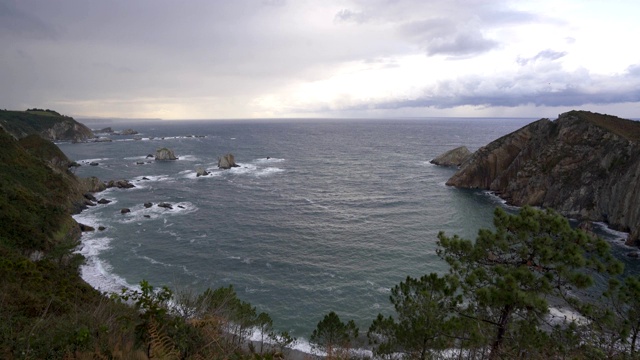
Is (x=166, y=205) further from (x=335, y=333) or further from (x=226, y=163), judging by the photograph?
(x=335, y=333)

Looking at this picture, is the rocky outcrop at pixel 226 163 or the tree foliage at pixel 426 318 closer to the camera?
the tree foliage at pixel 426 318

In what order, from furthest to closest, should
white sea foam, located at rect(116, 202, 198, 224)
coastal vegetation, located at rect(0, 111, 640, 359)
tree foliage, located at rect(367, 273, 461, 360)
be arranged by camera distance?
white sea foam, located at rect(116, 202, 198, 224) < tree foliage, located at rect(367, 273, 461, 360) < coastal vegetation, located at rect(0, 111, 640, 359)

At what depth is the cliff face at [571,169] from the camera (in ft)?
196

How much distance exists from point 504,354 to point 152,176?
105127mm

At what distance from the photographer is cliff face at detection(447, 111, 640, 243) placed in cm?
5962

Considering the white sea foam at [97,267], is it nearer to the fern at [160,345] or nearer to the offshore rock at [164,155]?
the fern at [160,345]

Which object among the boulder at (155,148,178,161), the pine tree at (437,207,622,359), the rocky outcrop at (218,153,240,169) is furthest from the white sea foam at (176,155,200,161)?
the pine tree at (437,207,622,359)

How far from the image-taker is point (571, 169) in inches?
2815

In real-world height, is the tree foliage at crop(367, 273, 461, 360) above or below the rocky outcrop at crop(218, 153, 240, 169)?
below

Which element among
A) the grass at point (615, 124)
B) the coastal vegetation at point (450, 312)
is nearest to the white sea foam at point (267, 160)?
the grass at point (615, 124)

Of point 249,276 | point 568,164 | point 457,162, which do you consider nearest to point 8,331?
point 249,276

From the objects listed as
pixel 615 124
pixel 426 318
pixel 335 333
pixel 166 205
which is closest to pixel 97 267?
pixel 166 205

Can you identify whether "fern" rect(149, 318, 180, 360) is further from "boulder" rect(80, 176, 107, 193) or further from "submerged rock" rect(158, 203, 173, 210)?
"boulder" rect(80, 176, 107, 193)

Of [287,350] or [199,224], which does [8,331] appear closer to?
[287,350]
